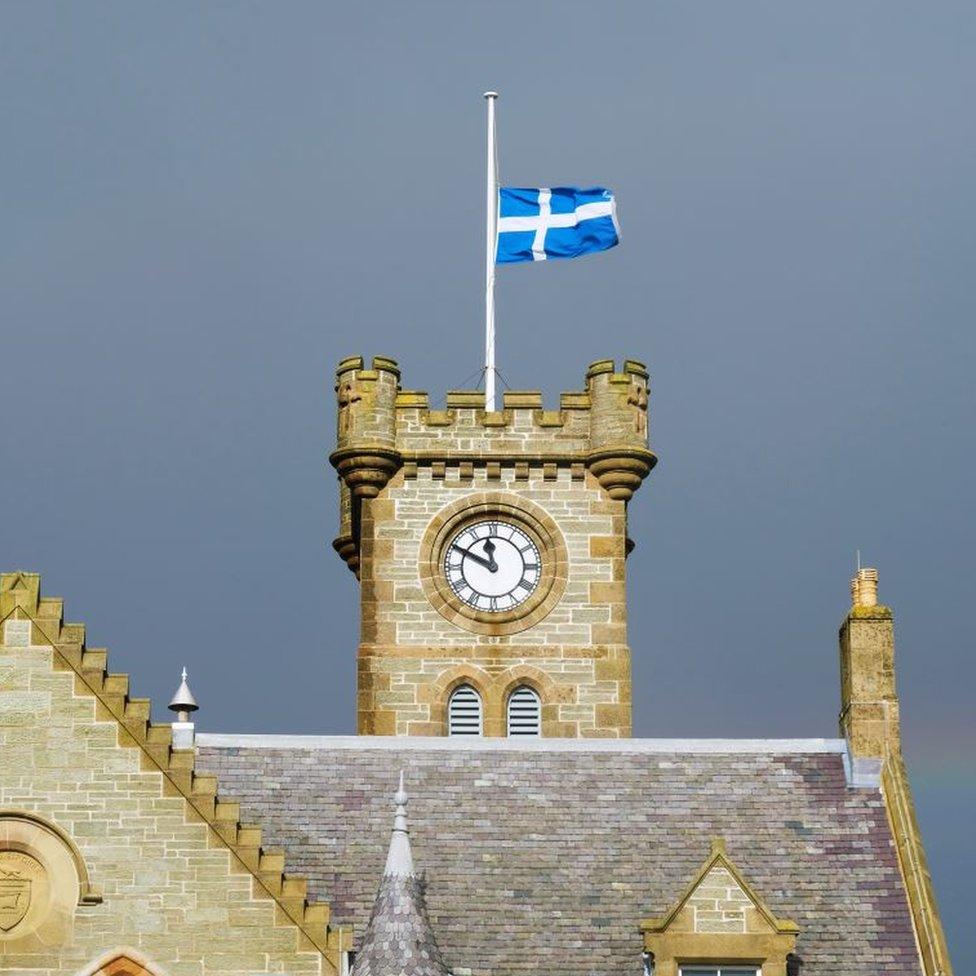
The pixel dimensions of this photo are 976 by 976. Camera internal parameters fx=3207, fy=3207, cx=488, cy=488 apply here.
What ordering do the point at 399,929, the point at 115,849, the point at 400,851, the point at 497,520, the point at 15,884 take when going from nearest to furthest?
the point at 399,929 < the point at 400,851 < the point at 15,884 < the point at 115,849 < the point at 497,520

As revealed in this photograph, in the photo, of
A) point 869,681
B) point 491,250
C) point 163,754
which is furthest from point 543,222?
point 163,754

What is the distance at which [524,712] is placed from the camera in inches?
2717

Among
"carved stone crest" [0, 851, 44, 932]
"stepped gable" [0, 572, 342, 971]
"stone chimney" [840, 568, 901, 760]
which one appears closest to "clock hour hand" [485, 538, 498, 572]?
"stone chimney" [840, 568, 901, 760]

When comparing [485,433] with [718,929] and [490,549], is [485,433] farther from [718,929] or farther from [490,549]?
[718,929]

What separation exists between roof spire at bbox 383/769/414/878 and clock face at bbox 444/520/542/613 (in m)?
18.5

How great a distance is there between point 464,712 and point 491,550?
390 centimetres

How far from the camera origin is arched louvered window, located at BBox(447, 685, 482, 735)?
68625mm

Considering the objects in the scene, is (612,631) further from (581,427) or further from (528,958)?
(528,958)

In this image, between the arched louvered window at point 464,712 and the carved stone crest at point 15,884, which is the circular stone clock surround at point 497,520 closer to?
the arched louvered window at point 464,712

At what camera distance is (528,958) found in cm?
5166

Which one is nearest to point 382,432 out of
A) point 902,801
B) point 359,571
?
point 359,571

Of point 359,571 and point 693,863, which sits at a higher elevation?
point 359,571

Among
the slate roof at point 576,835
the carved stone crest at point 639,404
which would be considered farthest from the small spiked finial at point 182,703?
the carved stone crest at point 639,404

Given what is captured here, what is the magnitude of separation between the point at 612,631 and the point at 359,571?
227 inches
